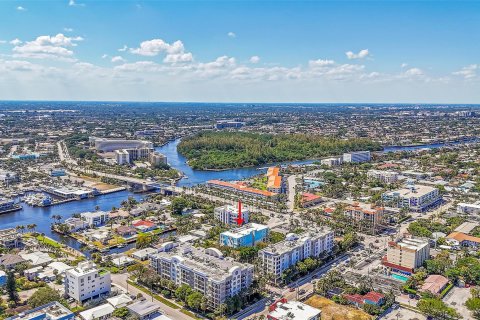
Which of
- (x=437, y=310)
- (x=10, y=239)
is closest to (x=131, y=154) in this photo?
(x=10, y=239)

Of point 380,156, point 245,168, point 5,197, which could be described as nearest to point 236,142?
point 245,168

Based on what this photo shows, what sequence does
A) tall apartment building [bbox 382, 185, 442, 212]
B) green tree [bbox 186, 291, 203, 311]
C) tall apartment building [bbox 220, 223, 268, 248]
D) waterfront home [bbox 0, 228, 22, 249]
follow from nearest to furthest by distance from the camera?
green tree [bbox 186, 291, 203, 311], tall apartment building [bbox 220, 223, 268, 248], waterfront home [bbox 0, 228, 22, 249], tall apartment building [bbox 382, 185, 442, 212]

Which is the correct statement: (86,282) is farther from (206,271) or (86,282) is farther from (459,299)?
(459,299)

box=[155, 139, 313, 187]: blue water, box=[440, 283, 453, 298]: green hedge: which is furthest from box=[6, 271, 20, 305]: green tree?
box=[155, 139, 313, 187]: blue water

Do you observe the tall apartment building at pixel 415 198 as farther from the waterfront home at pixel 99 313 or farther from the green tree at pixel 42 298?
the green tree at pixel 42 298

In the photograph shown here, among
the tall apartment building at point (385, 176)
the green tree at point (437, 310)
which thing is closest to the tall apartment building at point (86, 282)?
the green tree at point (437, 310)

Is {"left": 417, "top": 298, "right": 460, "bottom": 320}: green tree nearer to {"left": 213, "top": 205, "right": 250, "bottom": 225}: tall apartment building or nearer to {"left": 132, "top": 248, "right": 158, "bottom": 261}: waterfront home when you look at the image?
{"left": 132, "top": 248, "right": 158, "bottom": 261}: waterfront home
